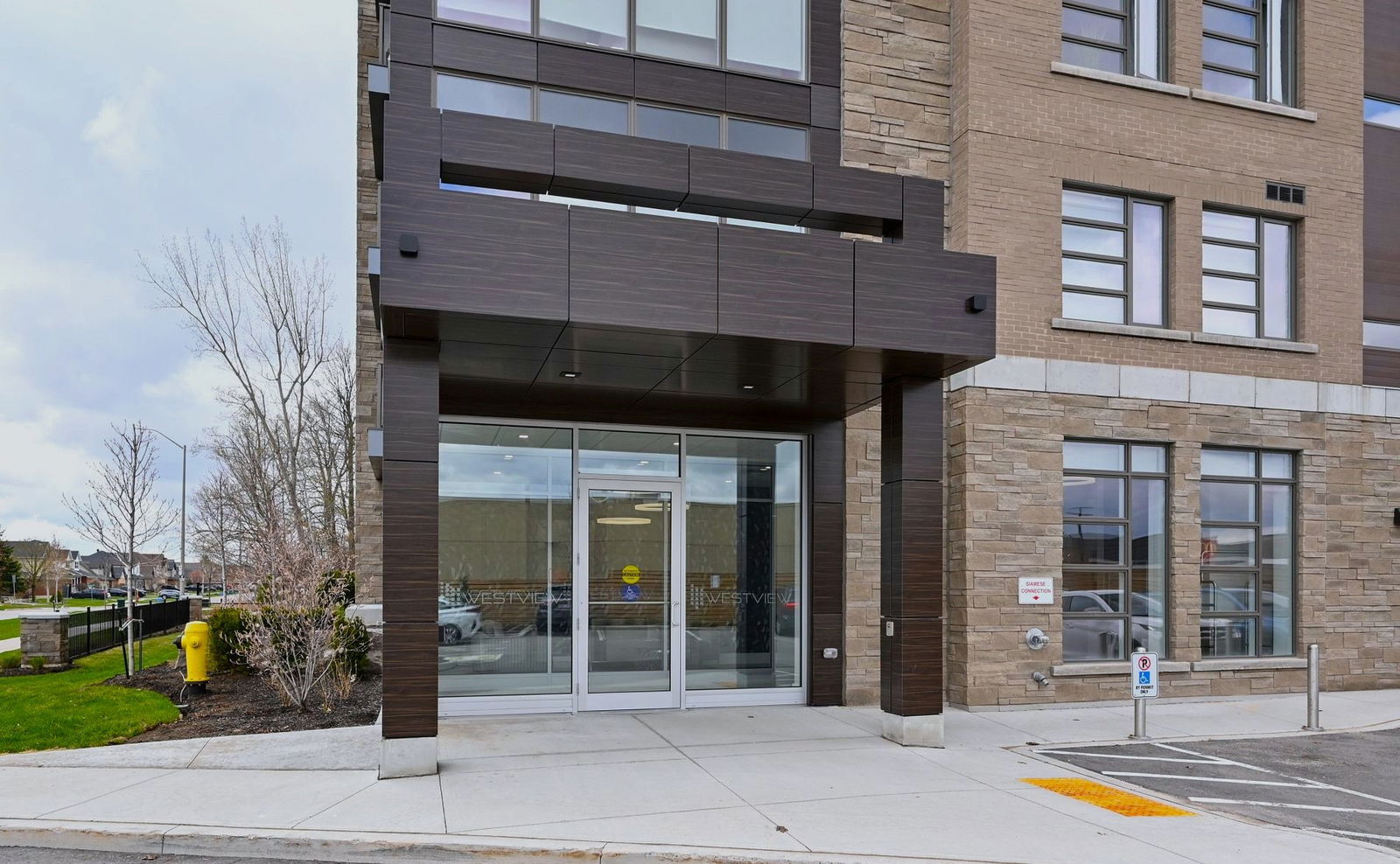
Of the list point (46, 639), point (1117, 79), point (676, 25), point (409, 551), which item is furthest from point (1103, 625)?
point (46, 639)

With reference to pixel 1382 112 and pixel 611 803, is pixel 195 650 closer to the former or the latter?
pixel 611 803

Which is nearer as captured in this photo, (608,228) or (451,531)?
(608,228)

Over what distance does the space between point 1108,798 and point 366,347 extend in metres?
14.5

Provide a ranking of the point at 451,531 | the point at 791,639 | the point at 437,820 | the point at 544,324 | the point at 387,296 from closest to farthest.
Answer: the point at 437,820, the point at 387,296, the point at 544,324, the point at 451,531, the point at 791,639

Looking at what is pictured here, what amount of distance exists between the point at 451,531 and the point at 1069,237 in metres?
8.93

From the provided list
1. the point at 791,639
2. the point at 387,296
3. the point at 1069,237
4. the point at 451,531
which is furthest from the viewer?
the point at 1069,237

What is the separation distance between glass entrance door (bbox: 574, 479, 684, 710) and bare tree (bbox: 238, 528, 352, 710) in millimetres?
Answer: 2994

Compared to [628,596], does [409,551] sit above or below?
above

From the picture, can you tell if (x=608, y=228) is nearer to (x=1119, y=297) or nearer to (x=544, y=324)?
(x=544, y=324)

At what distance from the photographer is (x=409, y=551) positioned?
27.3ft

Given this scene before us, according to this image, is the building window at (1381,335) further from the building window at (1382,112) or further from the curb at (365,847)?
the curb at (365,847)

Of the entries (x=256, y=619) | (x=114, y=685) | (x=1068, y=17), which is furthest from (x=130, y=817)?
(x=1068, y=17)

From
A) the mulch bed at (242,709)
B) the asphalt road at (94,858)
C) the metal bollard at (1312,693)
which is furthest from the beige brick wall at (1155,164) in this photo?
the asphalt road at (94,858)

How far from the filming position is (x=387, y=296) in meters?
7.77
